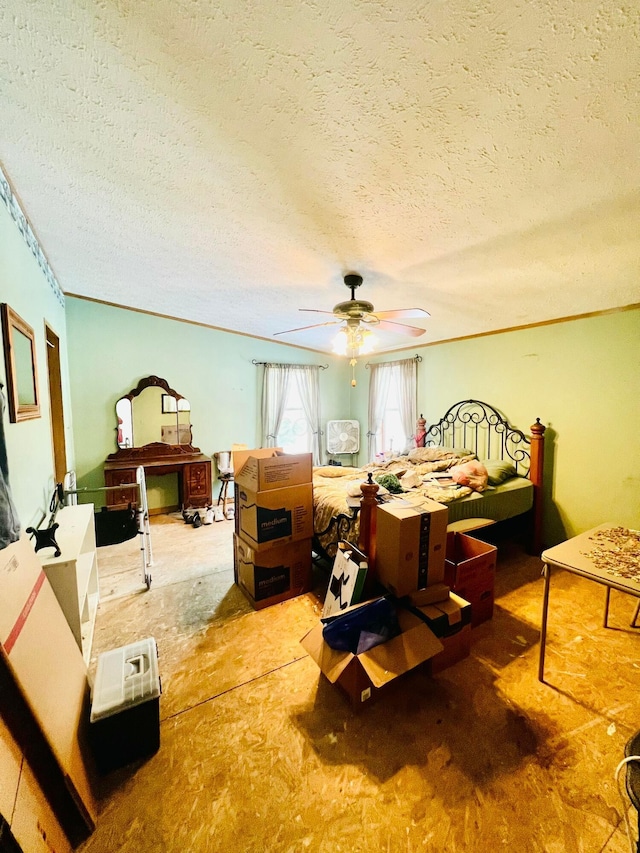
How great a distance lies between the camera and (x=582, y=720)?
150 centimetres

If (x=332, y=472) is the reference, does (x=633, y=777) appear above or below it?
below

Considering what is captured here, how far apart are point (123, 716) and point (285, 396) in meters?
4.36

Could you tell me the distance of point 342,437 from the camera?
18.6 feet

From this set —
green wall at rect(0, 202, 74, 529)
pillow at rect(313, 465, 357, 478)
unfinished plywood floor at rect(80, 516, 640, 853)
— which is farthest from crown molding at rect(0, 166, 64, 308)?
pillow at rect(313, 465, 357, 478)

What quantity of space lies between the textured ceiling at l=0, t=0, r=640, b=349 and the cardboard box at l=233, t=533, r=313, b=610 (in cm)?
220

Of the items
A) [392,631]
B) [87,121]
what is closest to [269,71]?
[87,121]

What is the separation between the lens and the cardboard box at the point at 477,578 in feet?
6.59

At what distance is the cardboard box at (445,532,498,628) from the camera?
201 cm

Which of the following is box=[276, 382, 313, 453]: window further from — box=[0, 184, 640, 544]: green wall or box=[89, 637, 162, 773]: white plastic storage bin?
box=[89, 637, 162, 773]: white plastic storage bin

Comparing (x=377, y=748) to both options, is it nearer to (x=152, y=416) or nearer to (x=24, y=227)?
(x=24, y=227)

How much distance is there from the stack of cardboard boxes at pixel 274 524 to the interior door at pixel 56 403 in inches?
75.2

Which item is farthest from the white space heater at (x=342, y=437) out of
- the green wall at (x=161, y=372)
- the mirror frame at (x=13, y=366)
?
the mirror frame at (x=13, y=366)

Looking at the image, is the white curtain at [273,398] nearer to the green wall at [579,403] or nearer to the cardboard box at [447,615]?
the green wall at [579,403]

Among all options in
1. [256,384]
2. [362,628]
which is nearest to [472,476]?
[362,628]
